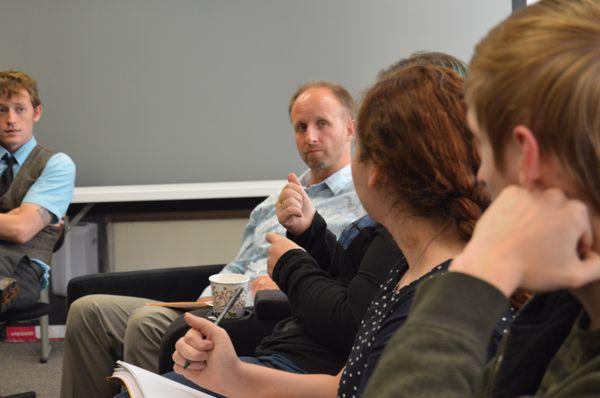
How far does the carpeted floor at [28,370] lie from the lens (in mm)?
3303

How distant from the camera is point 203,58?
4047mm

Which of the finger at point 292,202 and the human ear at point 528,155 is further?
the finger at point 292,202

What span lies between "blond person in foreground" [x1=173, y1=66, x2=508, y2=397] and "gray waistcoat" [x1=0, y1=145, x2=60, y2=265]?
2.23 m

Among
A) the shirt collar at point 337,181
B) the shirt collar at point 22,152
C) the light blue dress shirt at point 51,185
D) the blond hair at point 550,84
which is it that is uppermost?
the blond hair at point 550,84

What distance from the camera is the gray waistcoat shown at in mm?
3143

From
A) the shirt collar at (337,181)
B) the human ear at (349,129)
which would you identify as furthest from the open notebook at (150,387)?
the human ear at (349,129)

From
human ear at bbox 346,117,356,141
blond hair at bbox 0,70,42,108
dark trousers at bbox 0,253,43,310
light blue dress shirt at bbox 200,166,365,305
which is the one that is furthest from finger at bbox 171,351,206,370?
blond hair at bbox 0,70,42,108

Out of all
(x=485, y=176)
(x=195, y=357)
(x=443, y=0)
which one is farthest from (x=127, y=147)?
(x=485, y=176)

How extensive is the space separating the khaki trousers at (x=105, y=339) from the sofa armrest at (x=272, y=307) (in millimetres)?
445

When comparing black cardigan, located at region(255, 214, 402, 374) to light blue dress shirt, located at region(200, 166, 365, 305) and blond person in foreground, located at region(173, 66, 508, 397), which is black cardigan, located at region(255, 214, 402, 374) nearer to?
blond person in foreground, located at region(173, 66, 508, 397)

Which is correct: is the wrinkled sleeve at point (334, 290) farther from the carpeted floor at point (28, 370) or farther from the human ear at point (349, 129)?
the carpeted floor at point (28, 370)

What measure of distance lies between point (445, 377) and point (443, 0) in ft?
12.3

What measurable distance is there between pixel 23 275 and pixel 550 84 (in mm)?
2758

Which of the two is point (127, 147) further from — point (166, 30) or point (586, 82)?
point (586, 82)
